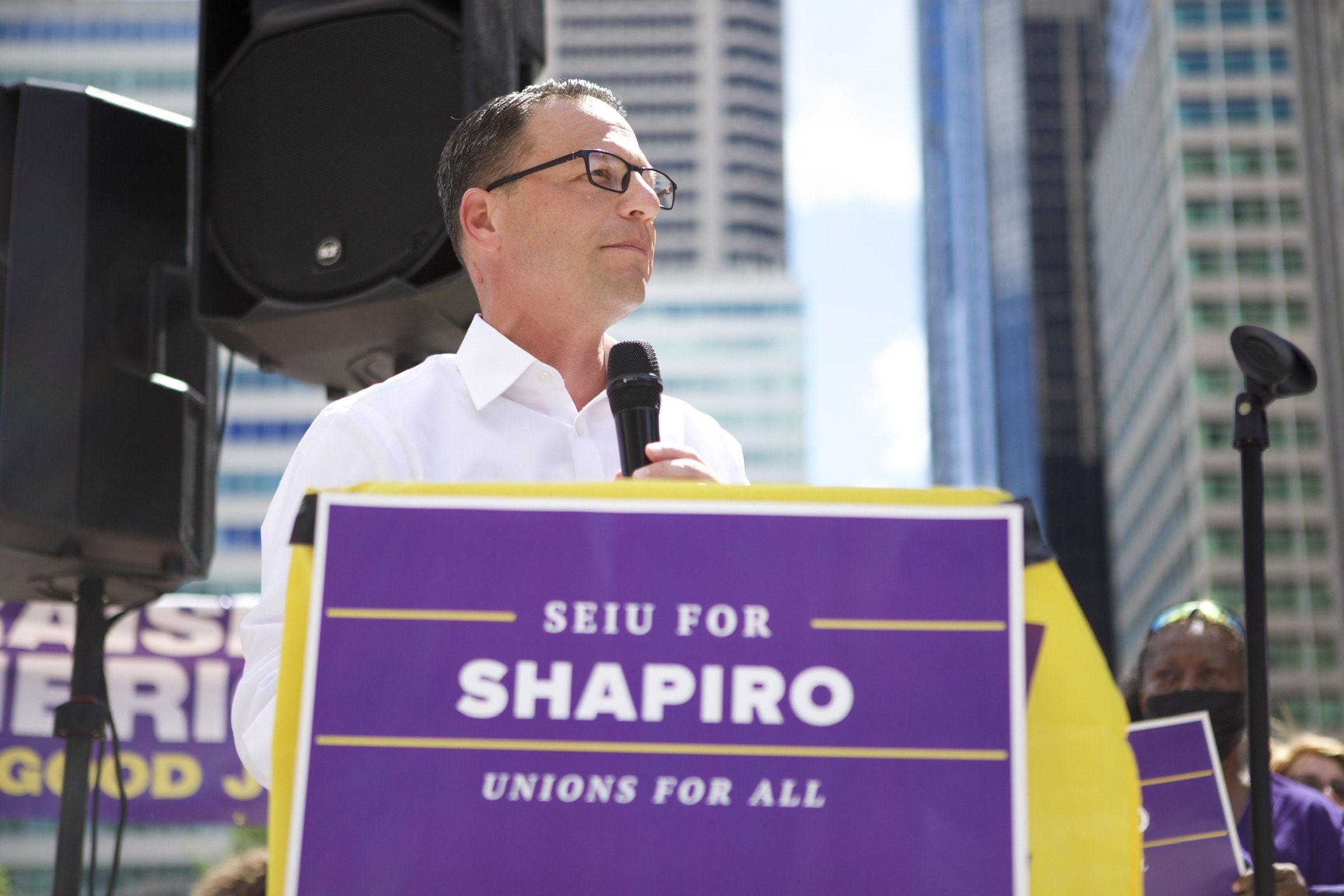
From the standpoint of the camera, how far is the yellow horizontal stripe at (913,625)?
3.91 feet

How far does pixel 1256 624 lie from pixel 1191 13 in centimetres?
6741

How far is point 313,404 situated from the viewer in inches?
3241

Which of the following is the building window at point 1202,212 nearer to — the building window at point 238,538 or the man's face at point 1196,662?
the building window at point 238,538

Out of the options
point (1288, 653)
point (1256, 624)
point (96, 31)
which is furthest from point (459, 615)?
point (96, 31)

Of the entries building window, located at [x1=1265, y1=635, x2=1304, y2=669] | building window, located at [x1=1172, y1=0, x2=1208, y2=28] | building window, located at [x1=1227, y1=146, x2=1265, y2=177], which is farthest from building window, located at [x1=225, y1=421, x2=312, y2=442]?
building window, located at [x1=1265, y1=635, x2=1304, y2=669]

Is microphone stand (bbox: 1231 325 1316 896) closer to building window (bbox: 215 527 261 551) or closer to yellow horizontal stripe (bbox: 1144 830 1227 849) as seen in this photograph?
yellow horizontal stripe (bbox: 1144 830 1227 849)

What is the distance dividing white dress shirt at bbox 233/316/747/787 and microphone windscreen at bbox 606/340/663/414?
0.09m

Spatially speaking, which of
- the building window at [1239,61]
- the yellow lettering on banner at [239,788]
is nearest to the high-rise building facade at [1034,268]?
the building window at [1239,61]

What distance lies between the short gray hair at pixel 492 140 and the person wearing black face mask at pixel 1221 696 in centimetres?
236

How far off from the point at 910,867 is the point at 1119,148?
77540mm

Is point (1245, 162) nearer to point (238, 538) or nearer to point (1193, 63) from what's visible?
point (1193, 63)

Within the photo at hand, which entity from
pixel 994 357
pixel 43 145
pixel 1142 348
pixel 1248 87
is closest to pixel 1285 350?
pixel 43 145

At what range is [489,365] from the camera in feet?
6.30

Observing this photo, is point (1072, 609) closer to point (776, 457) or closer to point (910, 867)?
point (910, 867)
